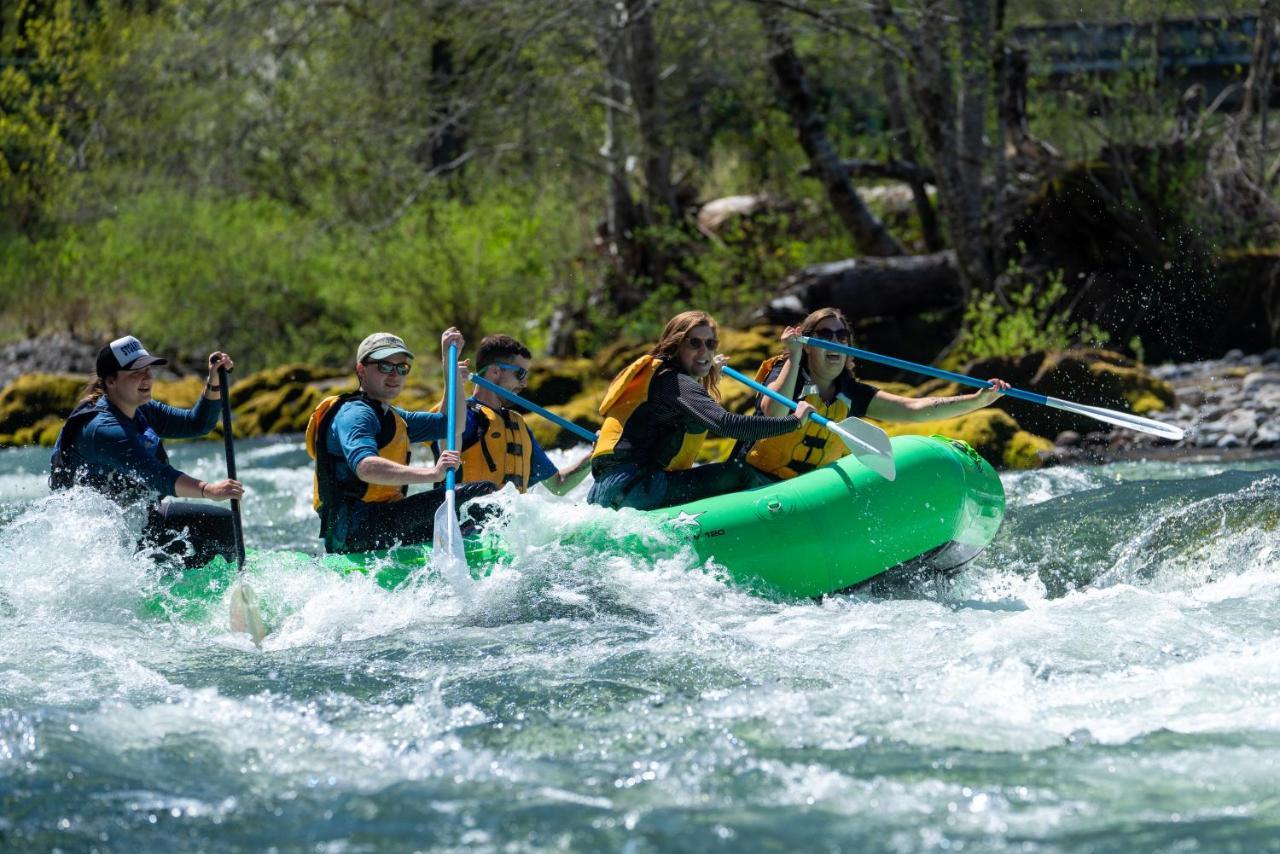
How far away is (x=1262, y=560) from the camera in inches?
215

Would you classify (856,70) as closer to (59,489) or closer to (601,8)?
(601,8)

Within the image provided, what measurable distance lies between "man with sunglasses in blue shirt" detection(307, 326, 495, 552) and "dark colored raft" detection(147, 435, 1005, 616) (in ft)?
0.28

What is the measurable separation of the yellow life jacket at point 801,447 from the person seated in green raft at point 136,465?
1.99 metres

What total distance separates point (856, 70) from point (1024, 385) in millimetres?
7389

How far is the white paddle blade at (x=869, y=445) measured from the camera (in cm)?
523

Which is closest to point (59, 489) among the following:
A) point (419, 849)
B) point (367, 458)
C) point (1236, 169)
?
point (367, 458)

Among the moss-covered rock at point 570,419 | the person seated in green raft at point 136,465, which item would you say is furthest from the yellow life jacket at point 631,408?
the moss-covered rock at point 570,419

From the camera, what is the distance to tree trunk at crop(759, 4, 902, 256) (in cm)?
1276

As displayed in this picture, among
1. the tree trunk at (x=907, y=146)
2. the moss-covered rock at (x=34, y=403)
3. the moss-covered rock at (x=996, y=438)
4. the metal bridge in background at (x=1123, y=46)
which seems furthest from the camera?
the tree trunk at (x=907, y=146)

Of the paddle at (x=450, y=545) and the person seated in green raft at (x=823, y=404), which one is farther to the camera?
the person seated in green raft at (x=823, y=404)

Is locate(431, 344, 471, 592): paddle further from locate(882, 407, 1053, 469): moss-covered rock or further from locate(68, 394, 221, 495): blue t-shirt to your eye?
locate(882, 407, 1053, 469): moss-covered rock

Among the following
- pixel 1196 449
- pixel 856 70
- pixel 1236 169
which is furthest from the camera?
pixel 856 70

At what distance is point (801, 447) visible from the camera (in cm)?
582

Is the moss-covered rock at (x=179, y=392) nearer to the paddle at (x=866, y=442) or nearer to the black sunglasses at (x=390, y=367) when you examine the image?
the black sunglasses at (x=390, y=367)
